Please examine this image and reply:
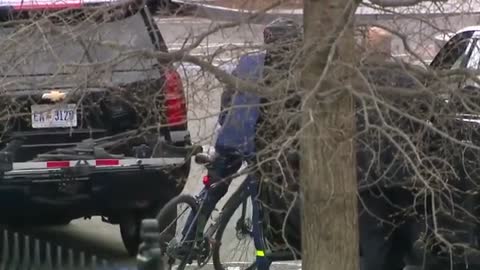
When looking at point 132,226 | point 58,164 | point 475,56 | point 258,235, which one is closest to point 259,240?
point 258,235

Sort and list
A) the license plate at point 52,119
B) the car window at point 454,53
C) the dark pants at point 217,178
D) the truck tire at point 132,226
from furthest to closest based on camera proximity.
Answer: the truck tire at point 132,226 → the dark pants at point 217,178 → the license plate at point 52,119 → the car window at point 454,53

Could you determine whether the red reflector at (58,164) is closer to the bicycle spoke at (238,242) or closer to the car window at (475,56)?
the bicycle spoke at (238,242)

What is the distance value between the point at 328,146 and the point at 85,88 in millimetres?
942

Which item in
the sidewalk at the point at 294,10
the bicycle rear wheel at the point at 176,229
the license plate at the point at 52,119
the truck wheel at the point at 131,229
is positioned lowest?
the truck wheel at the point at 131,229

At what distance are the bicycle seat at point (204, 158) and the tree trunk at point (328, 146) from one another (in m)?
1.80

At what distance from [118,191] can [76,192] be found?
0.99 ft

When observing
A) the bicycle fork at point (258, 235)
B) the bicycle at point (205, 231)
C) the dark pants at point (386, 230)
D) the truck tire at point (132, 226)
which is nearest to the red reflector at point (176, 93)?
the dark pants at point (386, 230)

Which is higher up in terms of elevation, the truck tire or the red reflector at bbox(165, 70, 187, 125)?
the red reflector at bbox(165, 70, 187, 125)

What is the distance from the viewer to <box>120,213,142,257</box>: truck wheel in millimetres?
8977

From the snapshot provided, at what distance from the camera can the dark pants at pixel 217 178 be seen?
258 inches

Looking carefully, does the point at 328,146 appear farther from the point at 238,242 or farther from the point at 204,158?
the point at 238,242

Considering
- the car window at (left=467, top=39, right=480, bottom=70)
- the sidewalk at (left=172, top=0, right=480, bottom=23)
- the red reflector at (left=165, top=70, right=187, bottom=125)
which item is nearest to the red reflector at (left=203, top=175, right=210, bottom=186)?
the red reflector at (left=165, top=70, right=187, bottom=125)

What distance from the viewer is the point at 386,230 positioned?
6203 millimetres

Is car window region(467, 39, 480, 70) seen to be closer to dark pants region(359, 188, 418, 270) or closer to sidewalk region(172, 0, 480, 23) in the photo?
sidewalk region(172, 0, 480, 23)
